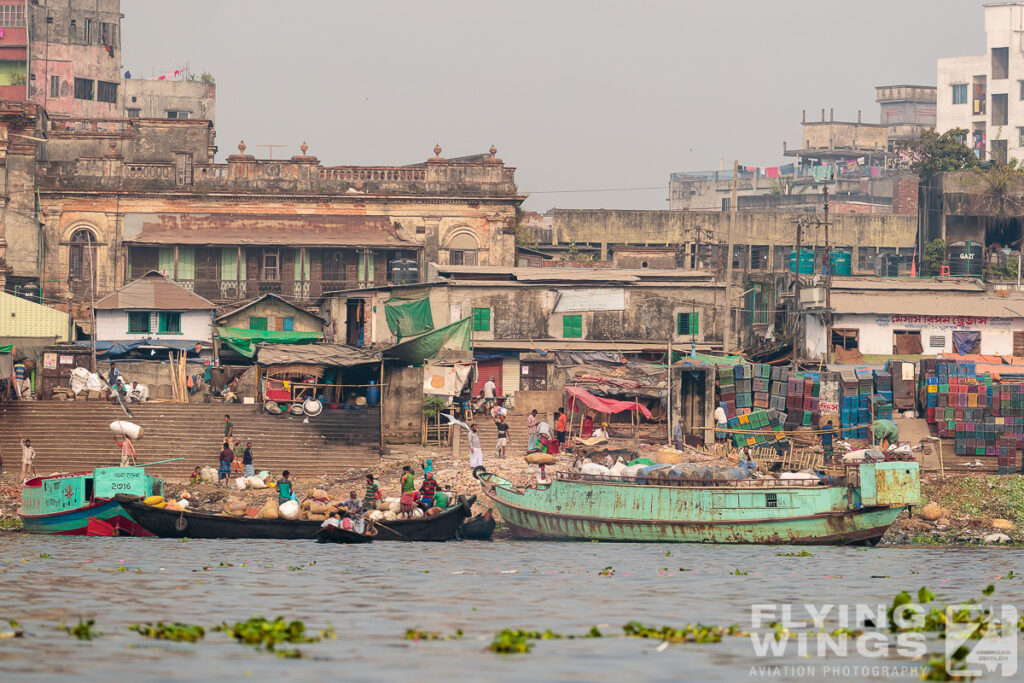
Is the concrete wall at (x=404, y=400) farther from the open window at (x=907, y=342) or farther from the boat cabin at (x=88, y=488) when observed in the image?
the open window at (x=907, y=342)

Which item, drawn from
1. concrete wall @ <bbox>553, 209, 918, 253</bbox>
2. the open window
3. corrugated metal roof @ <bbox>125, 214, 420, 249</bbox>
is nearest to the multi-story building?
corrugated metal roof @ <bbox>125, 214, 420, 249</bbox>

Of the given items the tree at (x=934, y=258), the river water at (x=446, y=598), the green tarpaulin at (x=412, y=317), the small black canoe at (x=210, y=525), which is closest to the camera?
the river water at (x=446, y=598)

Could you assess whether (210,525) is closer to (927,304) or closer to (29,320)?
(29,320)

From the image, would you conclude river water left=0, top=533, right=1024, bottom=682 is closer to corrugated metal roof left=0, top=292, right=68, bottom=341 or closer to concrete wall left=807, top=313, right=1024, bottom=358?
corrugated metal roof left=0, top=292, right=68, bottom=341

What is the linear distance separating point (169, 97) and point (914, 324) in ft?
164

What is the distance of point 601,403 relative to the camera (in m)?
41.1

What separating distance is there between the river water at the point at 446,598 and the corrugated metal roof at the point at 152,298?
54.4ft

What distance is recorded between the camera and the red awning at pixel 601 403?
4084cm

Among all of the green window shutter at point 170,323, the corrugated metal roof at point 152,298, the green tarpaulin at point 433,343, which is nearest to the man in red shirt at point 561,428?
the green tarpaulin at point 433,343

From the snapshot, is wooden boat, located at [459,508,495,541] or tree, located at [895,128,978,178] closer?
wooden boat, located at [459,508,495,541]

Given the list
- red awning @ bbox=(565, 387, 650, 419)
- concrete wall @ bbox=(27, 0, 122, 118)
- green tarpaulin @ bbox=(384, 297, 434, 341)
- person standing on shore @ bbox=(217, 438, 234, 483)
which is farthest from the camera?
concrete wall @ bbox=(27, 0, 122, 118)

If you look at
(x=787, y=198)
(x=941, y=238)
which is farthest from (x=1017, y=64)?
(x=941, y=238)

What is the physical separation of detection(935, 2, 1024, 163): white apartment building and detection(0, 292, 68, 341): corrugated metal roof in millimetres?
49308

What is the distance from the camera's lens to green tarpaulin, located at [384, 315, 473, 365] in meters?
41.9
